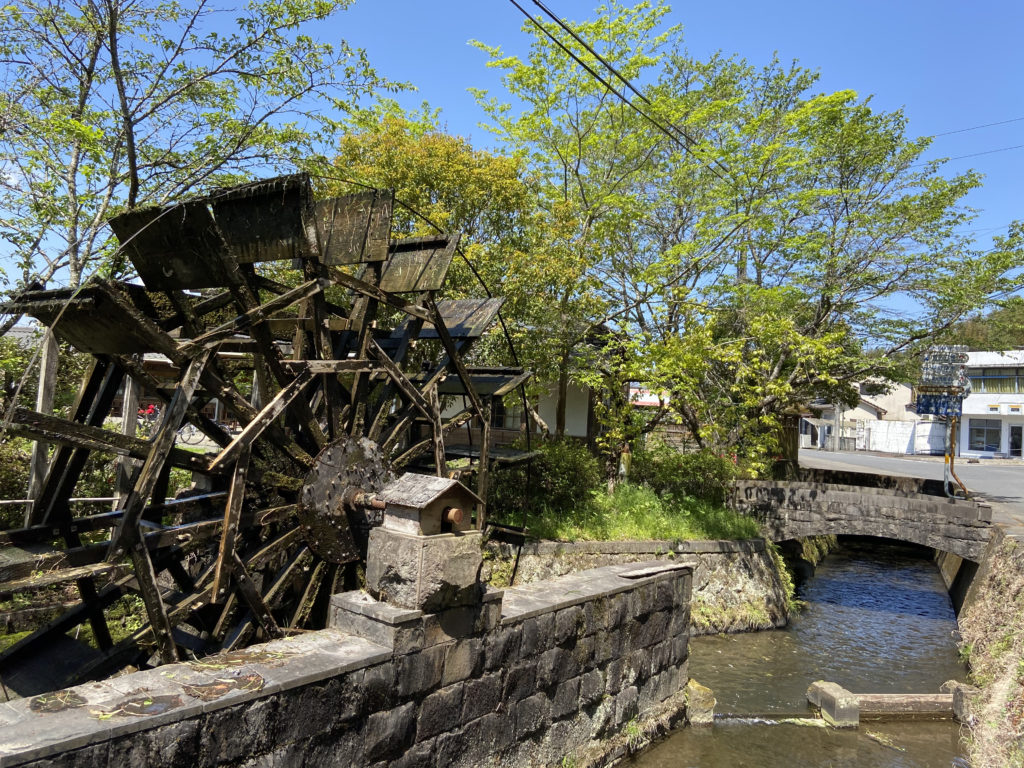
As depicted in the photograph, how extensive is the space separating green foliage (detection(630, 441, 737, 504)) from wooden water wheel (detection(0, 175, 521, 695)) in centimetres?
650

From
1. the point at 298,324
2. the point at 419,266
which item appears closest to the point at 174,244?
the point at 298,324

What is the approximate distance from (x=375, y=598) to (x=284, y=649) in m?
0.58

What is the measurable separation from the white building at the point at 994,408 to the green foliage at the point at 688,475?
26250mm

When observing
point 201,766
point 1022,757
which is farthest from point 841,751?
point 201,766

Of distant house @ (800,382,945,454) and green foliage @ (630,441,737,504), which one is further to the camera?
distant house @ (800,382,945,454)

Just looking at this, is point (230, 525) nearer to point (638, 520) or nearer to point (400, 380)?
point (400, 380)

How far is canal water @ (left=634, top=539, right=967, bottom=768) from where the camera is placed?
598 centimetres

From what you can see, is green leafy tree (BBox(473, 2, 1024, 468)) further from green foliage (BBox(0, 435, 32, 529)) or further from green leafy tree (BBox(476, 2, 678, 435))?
green foliage (BBox(0, 435, 32, 529))

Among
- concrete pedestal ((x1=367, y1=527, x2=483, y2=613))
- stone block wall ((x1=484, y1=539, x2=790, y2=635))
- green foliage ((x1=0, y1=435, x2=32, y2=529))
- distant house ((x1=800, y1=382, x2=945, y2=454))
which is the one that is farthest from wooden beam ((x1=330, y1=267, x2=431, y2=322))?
distant house ((x1=800, y1=382, x2=945, y2=454))

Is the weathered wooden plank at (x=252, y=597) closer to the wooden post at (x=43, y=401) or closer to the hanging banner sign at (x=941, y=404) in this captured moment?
the wooden post at (x=43, y=401)

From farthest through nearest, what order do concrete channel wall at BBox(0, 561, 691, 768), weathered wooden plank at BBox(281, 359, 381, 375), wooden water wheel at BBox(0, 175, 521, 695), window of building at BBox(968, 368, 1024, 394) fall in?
1. window of building at BBox(968, 368, 1024, 394)
2. weathered wooden plank at BBox(281, 359, 381, 375)
3. wooden water wheel at BBox(0, 175, 521, 695)
4. concrete channel wall at BBox(0, 561, 691, 768)

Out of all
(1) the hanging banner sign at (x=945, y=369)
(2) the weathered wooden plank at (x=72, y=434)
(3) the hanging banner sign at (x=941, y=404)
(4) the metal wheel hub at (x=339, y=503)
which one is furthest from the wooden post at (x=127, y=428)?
(1) the hanging banner sign at (x=945, y=369)

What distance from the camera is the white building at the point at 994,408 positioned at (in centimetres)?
3287

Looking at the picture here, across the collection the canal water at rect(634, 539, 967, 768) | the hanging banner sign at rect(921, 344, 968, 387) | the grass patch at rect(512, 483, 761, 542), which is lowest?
the canal water at rect(634, 539, 967, 768)
